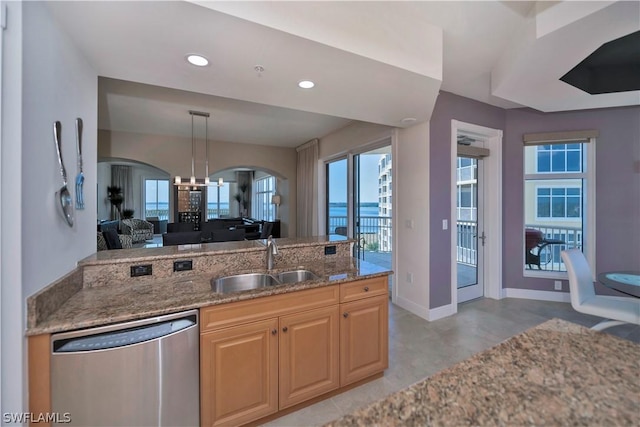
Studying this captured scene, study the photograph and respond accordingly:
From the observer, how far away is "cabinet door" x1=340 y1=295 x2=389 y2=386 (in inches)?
75.1

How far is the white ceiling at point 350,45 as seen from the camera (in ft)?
4.85

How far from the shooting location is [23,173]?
1119 mm

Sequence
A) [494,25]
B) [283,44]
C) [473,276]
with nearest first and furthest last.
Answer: [283,44] → [494,25] → [473,276]

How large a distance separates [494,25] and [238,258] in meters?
2.70

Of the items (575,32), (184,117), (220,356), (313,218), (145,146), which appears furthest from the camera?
(313,218)

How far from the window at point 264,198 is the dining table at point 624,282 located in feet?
27.2

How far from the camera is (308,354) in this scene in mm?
1773

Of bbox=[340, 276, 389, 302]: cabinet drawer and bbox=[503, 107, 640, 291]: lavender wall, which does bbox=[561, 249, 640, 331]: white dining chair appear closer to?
bbox=[503, 107, 640, 291]: lavender wall

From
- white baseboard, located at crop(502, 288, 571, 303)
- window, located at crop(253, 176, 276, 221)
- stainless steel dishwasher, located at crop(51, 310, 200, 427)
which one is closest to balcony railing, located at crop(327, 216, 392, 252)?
white baseboard, located at crop(502, 288, 571, 303)

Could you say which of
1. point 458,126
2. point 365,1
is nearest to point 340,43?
point 365,1

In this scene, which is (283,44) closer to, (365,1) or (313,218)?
(365,1)

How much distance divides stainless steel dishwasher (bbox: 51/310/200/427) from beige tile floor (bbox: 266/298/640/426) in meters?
0.68

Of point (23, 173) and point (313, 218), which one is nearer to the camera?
point (23, 173)

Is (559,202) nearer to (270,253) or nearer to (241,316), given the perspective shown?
(270,253)
